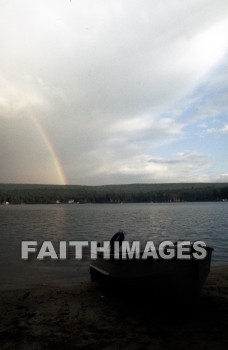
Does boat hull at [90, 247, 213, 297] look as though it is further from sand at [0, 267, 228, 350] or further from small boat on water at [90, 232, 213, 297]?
sand at [0, 267, 228, 350]

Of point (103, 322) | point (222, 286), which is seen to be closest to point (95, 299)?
point (103, 322)

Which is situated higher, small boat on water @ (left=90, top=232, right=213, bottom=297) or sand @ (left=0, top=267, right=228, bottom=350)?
small boat on water @ (left=90, top=232, right=213, bottom=297)

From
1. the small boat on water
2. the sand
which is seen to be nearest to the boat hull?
the small boat on water

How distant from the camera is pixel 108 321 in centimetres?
1108

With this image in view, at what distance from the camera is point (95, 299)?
45.0 ft

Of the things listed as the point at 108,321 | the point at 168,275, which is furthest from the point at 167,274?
the point at 108,321

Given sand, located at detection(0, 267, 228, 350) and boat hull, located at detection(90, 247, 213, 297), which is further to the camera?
boat hull, located at detection(90, 247, 213, 297)

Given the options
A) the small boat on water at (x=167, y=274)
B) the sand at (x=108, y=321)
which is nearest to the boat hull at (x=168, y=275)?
the small boat on water at (x=167, y=274)

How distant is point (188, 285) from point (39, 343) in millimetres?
5263

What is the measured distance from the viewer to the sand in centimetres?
940

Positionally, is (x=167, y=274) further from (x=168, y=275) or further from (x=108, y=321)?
(x=108, y=321)

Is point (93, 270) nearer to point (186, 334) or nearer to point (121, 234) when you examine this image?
point (121, 234)

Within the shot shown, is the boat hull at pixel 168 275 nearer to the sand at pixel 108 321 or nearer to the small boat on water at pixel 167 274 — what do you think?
the small boat on water at pixel 167 274

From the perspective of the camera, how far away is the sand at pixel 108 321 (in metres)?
9.40
